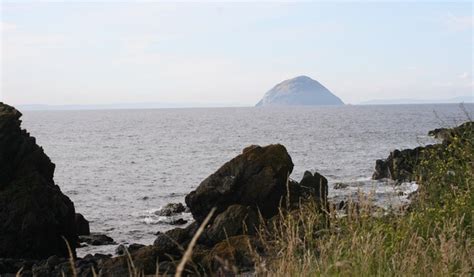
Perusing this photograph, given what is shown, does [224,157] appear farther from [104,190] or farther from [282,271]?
[282,271]

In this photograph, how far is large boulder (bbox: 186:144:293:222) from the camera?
24.8 meters

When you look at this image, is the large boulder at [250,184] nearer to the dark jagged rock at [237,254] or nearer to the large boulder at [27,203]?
the large boulder at [27,203]

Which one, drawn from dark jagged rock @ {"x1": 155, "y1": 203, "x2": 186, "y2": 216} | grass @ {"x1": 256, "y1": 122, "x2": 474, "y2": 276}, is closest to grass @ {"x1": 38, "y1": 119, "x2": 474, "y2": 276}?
grass @ {"x1": 256, "y1": 122, "x2": 474, "y2": 276}

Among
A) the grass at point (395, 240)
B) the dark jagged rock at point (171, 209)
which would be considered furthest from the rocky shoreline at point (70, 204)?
the grass at point (395, 240)

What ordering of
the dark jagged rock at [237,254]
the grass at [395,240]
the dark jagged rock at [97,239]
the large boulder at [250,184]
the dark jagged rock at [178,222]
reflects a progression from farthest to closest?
the dark jagged rock at [178,222] → the dark jagged rock at [97,239] → the large boulder at [250,184] → the dark jagged rock at [237,254] → the grass at [395,240]

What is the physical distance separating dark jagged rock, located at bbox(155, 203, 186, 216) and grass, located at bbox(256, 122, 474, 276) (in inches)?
942

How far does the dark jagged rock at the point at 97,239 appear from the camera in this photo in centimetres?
2723

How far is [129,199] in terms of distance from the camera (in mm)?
41375

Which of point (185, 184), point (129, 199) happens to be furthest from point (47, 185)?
point (185, 184)

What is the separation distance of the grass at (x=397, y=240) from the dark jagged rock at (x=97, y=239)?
61.7ft

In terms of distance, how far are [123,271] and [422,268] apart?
444 inches

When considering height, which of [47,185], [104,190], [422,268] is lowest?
[104,190]

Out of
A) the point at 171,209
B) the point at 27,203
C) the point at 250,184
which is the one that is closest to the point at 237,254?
the point at 250,184

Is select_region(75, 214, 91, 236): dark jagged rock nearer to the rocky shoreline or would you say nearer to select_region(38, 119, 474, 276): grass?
the rocky shoreline
